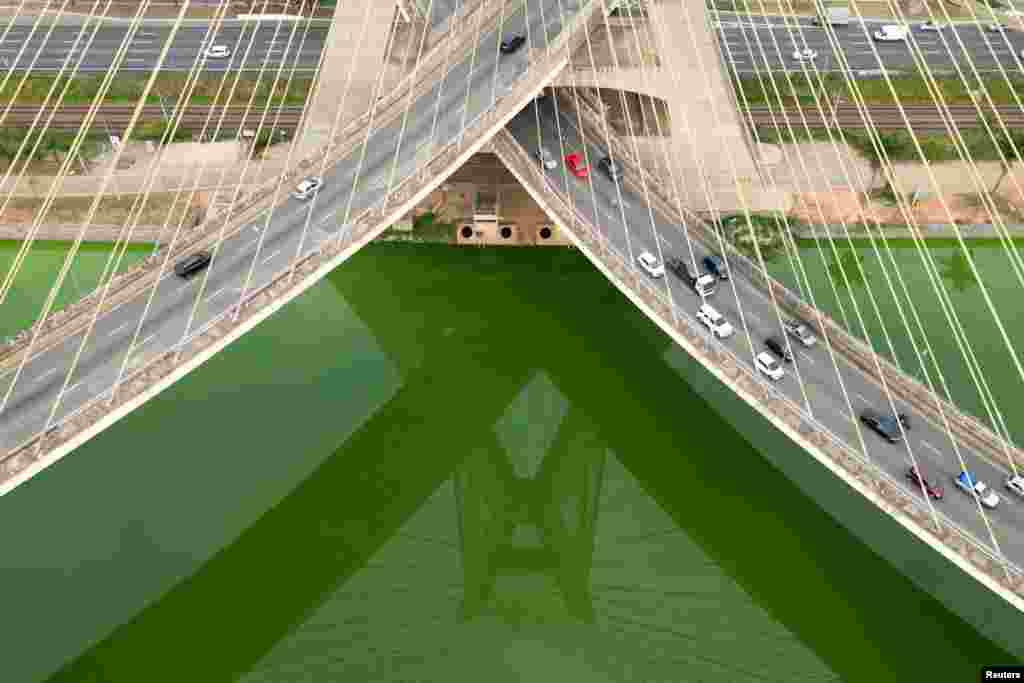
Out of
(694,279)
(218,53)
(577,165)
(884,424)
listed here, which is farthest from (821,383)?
(218,53)

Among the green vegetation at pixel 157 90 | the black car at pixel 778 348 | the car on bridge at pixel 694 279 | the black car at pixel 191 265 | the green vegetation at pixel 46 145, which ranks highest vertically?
the green vegetation at pixel 157 90

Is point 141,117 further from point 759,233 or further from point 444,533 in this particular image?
point 759,233

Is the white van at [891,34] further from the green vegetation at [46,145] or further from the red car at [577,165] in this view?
the green vegetation at [46,145]

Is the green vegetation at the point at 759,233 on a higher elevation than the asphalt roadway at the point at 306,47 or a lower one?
lower

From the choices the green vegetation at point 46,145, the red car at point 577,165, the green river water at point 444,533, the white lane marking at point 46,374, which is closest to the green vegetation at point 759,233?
the green river water at point 444,533

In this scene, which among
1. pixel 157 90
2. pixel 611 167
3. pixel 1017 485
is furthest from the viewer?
pixel 157 90

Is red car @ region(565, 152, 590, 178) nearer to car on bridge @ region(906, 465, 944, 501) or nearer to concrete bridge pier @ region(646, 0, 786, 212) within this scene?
concrete bridge pier @ region(646, 0, 786, 212)

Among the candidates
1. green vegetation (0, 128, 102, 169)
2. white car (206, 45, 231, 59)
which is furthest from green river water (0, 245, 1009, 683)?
white car (206, 45, 231, 59)
